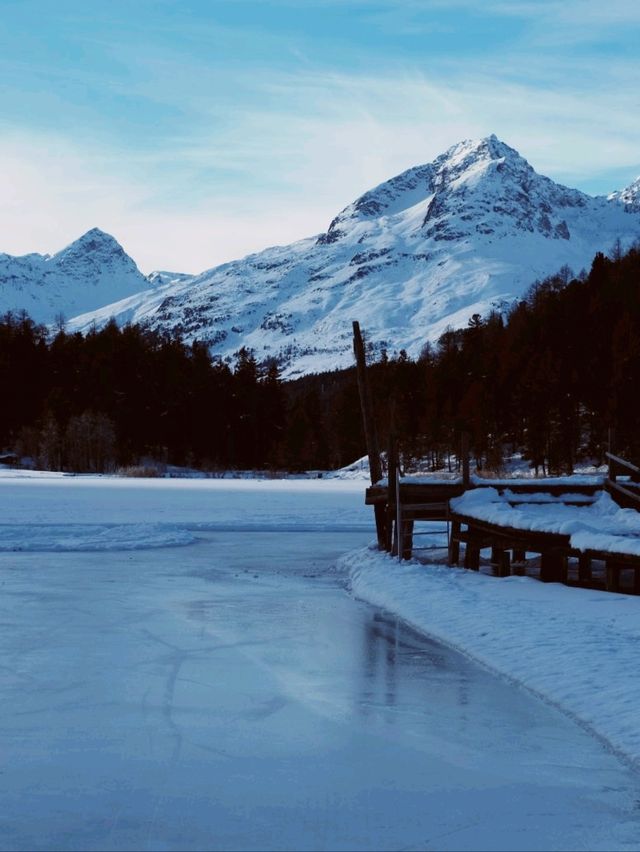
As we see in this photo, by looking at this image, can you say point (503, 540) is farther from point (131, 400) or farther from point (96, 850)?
point (131, 400)

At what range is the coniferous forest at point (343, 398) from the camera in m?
75.2

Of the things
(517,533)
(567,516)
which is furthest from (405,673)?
(567,516)

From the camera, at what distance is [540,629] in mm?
12617

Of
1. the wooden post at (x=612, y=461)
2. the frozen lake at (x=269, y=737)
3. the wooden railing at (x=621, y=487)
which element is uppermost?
the wooden post at (x=612, y=461)

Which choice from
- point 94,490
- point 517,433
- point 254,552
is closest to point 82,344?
point 517,433

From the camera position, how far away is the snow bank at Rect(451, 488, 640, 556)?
1566 centimetres

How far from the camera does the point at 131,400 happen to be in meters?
100

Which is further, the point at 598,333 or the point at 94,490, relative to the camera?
the point at 598,333

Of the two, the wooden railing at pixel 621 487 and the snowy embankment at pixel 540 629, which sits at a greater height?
the wooden railing at pixel 621 487

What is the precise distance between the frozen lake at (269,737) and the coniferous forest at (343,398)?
5739 centimetres

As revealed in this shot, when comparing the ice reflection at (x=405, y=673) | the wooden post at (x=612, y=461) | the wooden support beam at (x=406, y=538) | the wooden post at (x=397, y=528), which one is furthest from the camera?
the wooden support beam at (x=406, y=538)

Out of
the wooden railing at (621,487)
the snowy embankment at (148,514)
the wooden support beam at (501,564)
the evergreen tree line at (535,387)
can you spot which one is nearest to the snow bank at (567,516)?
the wooden railing at (621,487)

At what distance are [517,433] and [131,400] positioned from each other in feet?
124

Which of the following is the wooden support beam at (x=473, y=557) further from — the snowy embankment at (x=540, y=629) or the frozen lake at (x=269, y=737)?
the frozen lake at (x=269, y=737)
